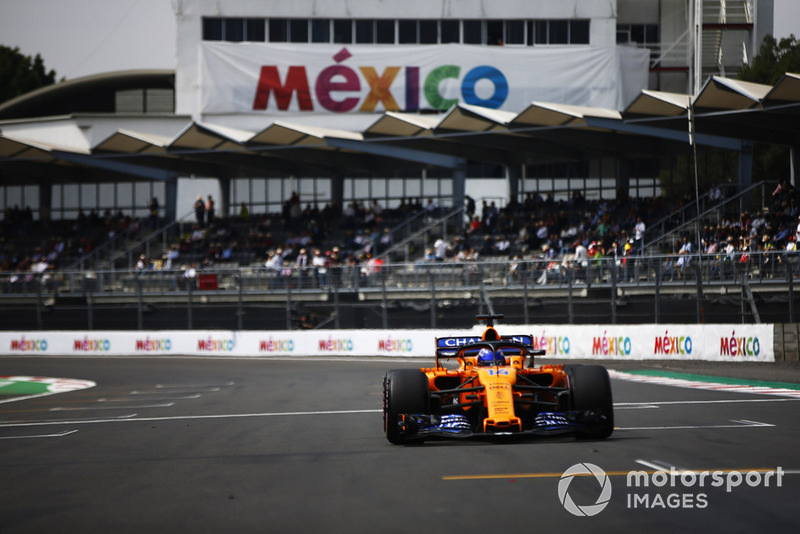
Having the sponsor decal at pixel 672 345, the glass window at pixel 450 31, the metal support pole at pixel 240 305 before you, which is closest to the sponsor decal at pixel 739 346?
the sponsor decal at pixel 672 345

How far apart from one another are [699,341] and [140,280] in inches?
784

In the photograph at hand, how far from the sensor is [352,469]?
9.34m

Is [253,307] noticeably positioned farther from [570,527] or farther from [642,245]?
[570,527]

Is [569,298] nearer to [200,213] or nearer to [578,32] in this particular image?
[200,213]

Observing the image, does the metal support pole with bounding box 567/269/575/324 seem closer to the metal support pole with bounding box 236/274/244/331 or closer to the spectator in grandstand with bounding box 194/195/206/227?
the metal support pole with bounding box 236/274/244/331

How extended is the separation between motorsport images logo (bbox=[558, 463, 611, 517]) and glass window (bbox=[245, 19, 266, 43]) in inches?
1782

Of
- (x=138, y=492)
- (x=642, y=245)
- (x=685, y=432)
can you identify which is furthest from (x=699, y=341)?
(x=138, y=492)

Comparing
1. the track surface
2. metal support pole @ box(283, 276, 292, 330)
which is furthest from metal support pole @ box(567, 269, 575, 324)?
the track surface

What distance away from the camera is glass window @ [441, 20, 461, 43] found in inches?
2025

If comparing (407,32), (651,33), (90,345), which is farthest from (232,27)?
(90,345)

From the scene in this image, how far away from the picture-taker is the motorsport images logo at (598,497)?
22.9 feet

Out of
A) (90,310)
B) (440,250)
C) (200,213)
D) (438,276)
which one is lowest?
(90,310)

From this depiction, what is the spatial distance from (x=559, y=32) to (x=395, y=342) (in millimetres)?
24604

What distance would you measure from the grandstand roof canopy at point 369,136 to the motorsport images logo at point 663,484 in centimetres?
2161
